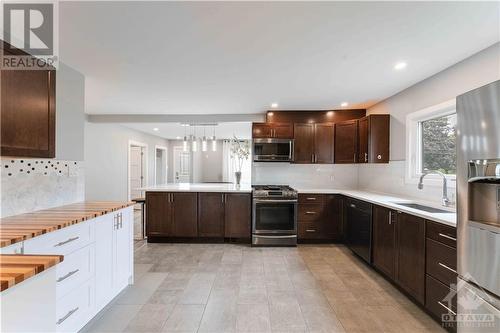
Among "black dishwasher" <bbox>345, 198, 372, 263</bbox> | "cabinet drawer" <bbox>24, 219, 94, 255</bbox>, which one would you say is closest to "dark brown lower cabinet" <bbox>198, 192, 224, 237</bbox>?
"black dishwasher" <bbox>345, 198, 372, 263</bbox>

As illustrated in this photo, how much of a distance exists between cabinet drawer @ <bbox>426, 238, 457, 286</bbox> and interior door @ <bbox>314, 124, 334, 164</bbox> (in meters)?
2.36

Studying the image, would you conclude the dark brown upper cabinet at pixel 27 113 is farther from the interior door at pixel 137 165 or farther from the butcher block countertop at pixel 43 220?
the interior door at pixel 137 165

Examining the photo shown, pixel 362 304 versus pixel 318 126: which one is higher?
pixel 318 126

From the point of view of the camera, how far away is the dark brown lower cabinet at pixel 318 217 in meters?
4.07

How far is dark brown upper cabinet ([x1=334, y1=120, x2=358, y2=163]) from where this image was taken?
405 cm

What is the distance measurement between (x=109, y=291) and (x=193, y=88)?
2453 millimetres

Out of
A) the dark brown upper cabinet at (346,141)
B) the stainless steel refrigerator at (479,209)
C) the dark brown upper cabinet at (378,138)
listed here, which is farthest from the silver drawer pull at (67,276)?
the dark brown upper cabinet at (346,141)

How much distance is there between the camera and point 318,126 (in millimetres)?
4328

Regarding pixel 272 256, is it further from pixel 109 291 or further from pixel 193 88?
pixel 193 88

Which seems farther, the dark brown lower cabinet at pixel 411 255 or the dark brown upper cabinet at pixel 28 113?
the dark brown lower cabinet at pixel 411 255

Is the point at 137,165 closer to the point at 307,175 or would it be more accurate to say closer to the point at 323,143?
the point at 307,175

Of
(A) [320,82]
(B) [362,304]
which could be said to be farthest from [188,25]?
(B) [362,304]

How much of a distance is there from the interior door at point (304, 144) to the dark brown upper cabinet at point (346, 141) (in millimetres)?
424

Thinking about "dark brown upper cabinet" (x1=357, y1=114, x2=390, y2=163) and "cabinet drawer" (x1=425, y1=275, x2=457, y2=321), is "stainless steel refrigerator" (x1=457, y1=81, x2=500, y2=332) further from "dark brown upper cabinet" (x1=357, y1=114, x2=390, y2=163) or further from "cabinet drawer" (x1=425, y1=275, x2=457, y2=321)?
"dark brown upper cabinet" (x1=357, y1=114, x2=390, y2=163)
